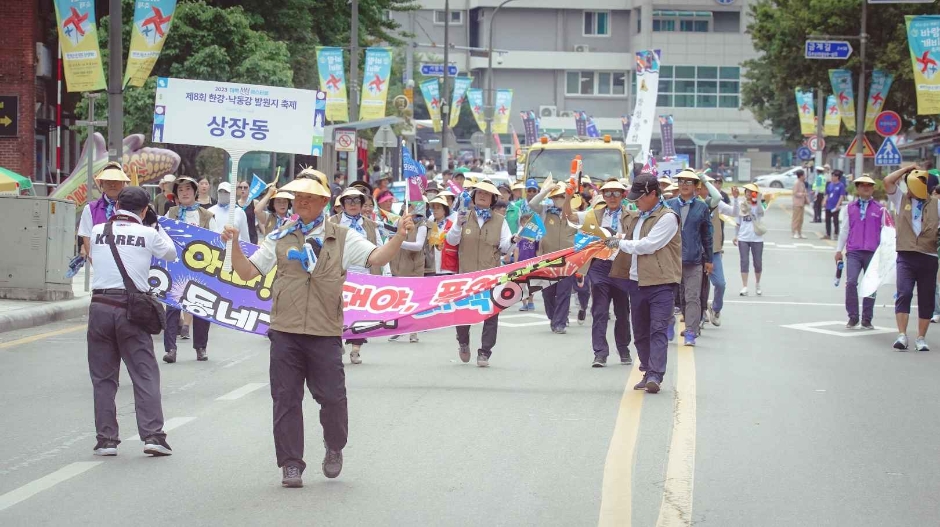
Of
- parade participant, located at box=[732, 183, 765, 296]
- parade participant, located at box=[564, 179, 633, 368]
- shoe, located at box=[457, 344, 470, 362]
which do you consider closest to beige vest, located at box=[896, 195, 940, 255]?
parade participant, located at box=[564, 179, 633, 368]

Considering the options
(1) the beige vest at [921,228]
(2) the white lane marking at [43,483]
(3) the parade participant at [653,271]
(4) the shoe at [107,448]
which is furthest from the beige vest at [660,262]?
(2) the white lane marking at [43,483]

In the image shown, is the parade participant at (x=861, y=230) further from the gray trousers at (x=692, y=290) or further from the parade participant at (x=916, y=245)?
the gray trousers at (x=692, y=290)

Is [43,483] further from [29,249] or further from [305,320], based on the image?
[29,249]

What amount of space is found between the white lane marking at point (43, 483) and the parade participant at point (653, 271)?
15.8ft

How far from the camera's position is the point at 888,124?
33531mm

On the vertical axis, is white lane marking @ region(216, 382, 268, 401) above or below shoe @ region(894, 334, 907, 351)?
below

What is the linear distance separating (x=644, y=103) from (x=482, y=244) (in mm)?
19699

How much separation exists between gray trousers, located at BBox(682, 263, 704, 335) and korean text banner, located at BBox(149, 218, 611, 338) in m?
2.80

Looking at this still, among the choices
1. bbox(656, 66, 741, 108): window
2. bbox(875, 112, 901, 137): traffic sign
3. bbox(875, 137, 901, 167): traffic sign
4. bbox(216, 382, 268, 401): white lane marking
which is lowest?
bbox(216, 382, 268, 401): white lane marking

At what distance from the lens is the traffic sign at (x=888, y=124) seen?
33.4 meters

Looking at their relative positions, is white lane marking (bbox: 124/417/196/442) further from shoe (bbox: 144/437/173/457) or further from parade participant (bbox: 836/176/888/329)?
parade participant (bbox: 836/176/888/329)

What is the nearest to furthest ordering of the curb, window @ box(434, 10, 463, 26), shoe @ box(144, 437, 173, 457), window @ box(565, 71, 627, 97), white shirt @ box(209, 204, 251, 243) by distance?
shoe @ box(144, 437, 173, 457)
white shirt @ box(209, 204, 251, 243)
the curb
window @ box(565, 71, 627, 97)
window @ box(434, 10, 463, 26)

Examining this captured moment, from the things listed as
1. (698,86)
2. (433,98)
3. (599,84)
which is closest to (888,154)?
(433,98)

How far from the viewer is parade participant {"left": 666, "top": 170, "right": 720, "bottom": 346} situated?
13570 mm
